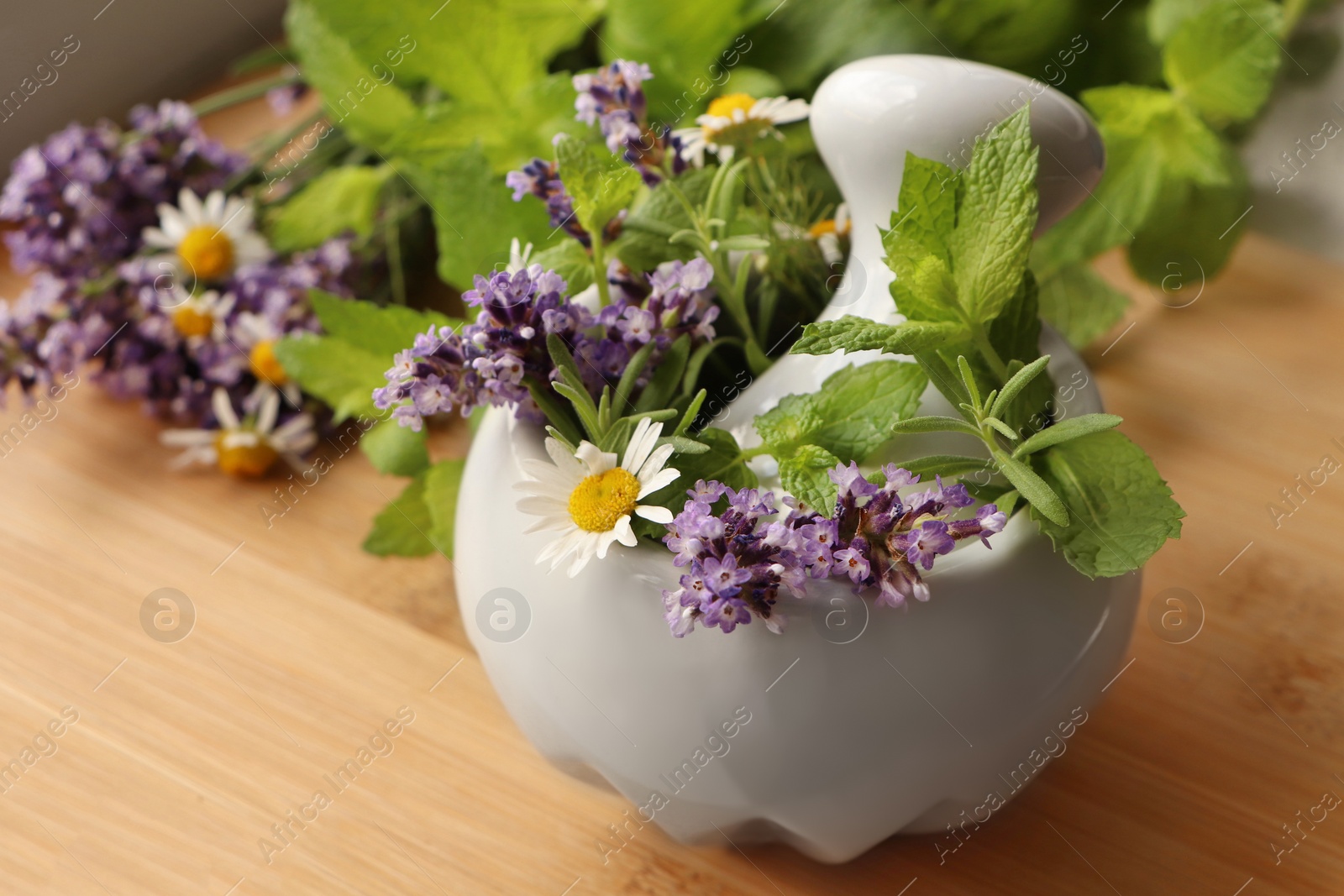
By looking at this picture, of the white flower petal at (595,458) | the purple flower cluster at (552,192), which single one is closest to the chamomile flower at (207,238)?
the purple flower cluster at (552,192)

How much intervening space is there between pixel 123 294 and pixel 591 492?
1.74 feet

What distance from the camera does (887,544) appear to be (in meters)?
0.38

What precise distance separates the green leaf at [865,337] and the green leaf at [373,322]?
23 centimetres

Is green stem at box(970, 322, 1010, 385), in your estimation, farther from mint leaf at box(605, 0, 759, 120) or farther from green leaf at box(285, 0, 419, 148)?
green leaf at box(285, 0, 419, 148)

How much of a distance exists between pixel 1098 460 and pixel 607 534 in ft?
0.60

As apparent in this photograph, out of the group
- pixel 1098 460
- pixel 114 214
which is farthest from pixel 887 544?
pixel 114 214

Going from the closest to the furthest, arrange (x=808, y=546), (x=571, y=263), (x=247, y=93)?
(x=808, y=546), (x=571, y=263), (x=247, y=93)

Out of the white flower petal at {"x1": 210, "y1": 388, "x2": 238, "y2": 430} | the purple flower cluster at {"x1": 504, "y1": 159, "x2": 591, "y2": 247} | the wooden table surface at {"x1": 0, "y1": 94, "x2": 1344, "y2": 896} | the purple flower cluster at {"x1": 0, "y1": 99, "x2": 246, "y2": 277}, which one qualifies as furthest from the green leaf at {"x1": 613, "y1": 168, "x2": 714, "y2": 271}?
the purple flower cluster at {"x1": 0, "y1": 99, "x2": 246, "y2": 277}

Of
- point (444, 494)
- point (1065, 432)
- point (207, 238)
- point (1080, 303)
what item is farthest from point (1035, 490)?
point (207, 238)

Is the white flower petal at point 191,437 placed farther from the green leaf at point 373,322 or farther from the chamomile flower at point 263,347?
the green leaf at point 373,322

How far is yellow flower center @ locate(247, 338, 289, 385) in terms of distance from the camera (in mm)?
728

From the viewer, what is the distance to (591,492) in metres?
0.40

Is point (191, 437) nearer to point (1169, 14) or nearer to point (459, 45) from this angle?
point (459, 45)

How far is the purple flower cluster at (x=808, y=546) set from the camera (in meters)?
0.37
